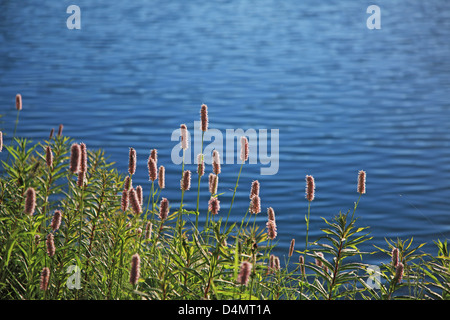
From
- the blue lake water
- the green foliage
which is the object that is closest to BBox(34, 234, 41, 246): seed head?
the green foliage

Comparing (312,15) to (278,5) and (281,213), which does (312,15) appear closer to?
(278,5)

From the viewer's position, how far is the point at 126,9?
→ 37.4 metres

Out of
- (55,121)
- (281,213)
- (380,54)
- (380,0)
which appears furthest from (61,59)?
(380,0)

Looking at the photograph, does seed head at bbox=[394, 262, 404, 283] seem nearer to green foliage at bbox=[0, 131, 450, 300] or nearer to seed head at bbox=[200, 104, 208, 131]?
green foliage at bbox=[0, 131, 450, 300]

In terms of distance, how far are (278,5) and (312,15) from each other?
7.13m

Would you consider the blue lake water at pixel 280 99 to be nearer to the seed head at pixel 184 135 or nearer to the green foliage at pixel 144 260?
the green foliage at pixel 144 260

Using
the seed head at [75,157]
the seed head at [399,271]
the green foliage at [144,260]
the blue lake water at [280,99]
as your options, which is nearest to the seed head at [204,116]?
the green foliage at [144,260]
